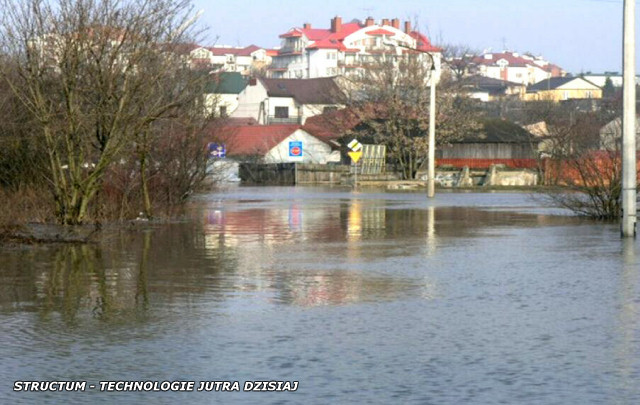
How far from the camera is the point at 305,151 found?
94.2 metres

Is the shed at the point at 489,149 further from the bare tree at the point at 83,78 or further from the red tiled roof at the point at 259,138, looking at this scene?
the bare tree at the point at 83,78

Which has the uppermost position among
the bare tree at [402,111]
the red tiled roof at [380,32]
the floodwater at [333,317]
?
the red tiled roof at [380,32]

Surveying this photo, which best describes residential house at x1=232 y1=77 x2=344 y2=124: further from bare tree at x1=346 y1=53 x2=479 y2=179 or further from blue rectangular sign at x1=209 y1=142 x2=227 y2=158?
blue rectangular sign at x1=209 y1=142 x2=227 y2=158

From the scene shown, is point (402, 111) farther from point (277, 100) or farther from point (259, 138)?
point (277, 100)

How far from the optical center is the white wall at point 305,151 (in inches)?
3656

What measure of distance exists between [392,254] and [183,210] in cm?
1409

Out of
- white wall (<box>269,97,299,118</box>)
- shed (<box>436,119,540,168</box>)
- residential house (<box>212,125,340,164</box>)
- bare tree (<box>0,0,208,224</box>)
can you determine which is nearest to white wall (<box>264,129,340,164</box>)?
residential house (<box>212,125,340,164</box>)

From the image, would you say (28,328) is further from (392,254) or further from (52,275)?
(392,254)

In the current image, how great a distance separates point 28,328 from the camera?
1230cm

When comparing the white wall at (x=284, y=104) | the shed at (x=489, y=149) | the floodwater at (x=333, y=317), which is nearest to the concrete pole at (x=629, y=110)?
the floodwater at (x=333, y=317)

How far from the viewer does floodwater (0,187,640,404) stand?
9.51m

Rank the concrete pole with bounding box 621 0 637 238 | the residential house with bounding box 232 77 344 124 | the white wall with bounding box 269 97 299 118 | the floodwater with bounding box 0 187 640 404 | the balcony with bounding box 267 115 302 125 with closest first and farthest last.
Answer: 1. the floodwater with bounding box 0 187 640 404
2. the concrete pole with bounding box 621 0 637 238
3. the balcony with bounding box 267 115 302 125
4. the residential house with bounding box 232 77 344 124
5. the white wall with bounding box 269 97 299 118

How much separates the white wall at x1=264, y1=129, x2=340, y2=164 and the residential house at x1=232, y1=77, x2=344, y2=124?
4012cm

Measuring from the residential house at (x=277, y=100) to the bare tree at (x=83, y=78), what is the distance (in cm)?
10975
